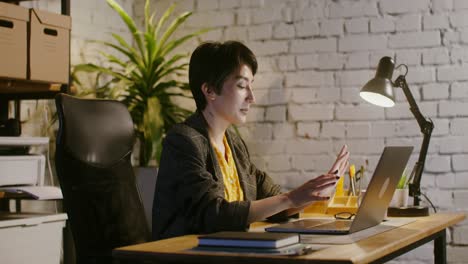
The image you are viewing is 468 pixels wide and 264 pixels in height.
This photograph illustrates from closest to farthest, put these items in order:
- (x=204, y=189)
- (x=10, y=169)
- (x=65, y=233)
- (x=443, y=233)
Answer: (x=204, y=189) → (x=443, y=233) → (x=10, y=169) → (x=65, y=233)

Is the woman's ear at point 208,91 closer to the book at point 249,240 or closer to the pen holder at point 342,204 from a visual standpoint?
the pen holder at point 342,204

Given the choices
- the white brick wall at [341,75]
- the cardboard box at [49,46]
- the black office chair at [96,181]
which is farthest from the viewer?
the white brick wall at [341,75]

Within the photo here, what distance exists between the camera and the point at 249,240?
150 centimetres

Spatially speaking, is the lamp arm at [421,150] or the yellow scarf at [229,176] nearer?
the yellow scarf at [229,176]

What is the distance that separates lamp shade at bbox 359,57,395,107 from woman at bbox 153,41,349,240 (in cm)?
49

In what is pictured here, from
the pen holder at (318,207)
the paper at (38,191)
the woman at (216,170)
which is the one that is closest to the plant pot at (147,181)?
the paper at (38,191)

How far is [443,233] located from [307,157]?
1226 millimetres

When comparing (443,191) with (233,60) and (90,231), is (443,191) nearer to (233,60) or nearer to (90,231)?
(233,60)

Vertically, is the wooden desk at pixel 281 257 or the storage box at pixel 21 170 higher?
the storage box at pixel 21 170

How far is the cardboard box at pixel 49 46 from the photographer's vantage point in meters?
2.82

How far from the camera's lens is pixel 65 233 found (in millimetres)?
3230

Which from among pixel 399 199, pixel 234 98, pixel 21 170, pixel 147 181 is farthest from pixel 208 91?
pixel 147 181

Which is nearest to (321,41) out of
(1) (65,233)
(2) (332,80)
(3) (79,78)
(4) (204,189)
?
(2) (332,80)

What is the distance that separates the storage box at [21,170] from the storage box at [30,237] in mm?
133
